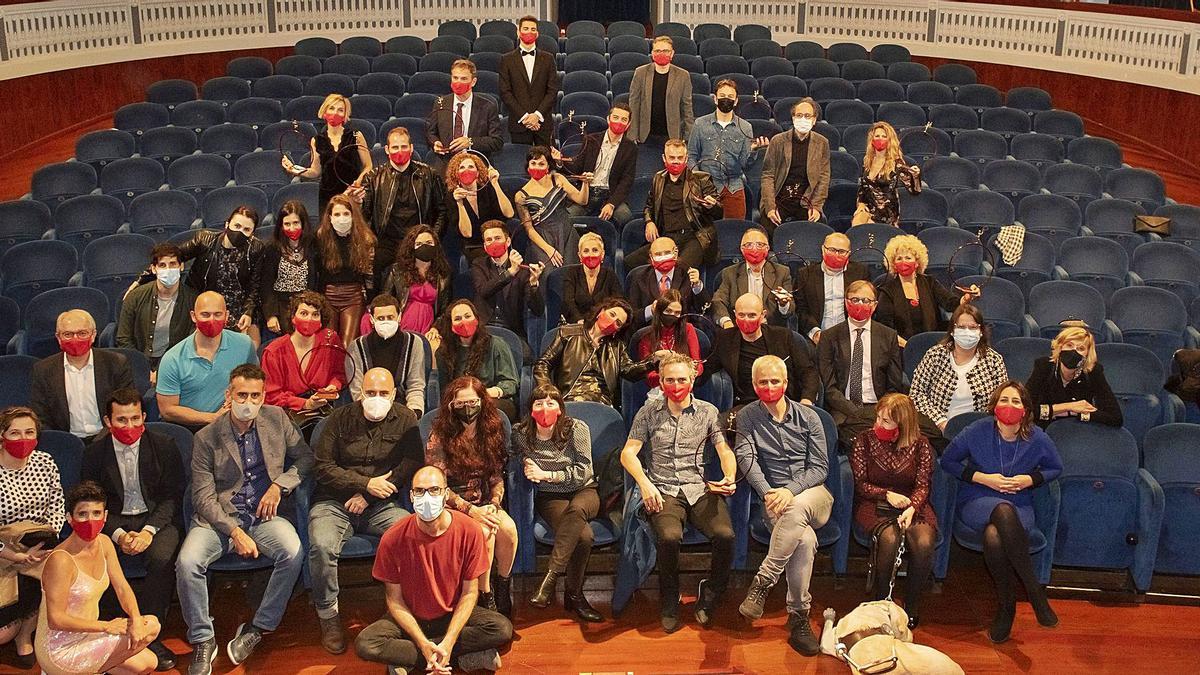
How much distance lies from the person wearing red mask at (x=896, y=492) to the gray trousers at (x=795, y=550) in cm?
23

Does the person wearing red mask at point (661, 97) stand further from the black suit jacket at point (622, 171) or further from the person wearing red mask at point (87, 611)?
the person wearing red mask at point (87, 611)

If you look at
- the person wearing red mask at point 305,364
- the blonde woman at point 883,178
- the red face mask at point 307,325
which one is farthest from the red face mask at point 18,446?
the blonde woman at point 883,178

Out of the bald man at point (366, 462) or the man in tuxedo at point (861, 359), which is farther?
the man in tuxedo at point (861, 359)

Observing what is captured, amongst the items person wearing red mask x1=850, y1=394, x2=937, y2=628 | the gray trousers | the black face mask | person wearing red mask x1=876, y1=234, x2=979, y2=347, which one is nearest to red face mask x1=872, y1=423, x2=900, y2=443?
person wearing red mask x1=850, y1=394, x2=937, y2=628

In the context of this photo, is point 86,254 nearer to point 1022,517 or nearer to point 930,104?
point 1022,517

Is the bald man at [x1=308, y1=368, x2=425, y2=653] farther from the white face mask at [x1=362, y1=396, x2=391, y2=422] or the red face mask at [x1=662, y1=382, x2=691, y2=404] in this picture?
the red face mask at [x1=662, y1=382, x2=691, y2=404]

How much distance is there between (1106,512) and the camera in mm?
4980

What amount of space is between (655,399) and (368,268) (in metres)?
1.76

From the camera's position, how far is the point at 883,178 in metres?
6.84

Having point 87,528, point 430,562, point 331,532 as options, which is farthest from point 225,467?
point 430,562

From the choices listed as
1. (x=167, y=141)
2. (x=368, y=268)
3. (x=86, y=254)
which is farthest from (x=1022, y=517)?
(x=167, y=141)

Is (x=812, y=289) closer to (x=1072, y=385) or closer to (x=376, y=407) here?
(x=1072, y=385)

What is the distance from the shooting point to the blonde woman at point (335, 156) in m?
6.73

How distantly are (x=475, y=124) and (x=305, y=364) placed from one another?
8.03 feet
